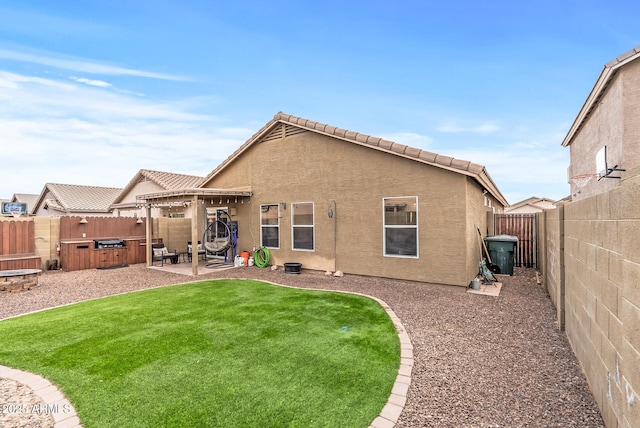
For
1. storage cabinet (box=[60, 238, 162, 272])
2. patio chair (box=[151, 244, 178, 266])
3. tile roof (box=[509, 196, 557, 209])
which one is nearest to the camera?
storage cabinet (box=[60, 238, 162, 272])

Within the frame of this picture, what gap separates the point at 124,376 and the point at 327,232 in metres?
7.07

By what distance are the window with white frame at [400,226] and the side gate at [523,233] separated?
6334 millimetres

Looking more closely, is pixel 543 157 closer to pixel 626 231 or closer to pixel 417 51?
pixel 417 51

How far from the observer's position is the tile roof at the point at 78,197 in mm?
23875

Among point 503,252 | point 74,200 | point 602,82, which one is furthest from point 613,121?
point 74,200

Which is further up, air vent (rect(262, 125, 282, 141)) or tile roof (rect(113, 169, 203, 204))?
air vent (rect(262, 125, 282, 141))

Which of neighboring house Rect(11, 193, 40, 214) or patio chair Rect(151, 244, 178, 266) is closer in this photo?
patio chair Rect(151, 244, 178, 266)

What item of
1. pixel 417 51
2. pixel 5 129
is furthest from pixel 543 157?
pixel 5 129

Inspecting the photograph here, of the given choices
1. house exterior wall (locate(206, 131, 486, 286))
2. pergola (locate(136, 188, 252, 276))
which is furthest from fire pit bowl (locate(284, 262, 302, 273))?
pergola (locate(136, 188, 252, 276))

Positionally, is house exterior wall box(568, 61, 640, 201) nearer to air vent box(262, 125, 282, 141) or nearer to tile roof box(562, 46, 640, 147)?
tile roof box(562, 46, 640, 147)

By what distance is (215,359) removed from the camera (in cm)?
394

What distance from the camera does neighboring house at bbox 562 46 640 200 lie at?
26.1ft

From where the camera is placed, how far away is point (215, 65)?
12461 mm

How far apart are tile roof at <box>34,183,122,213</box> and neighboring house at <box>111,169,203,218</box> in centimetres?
308
